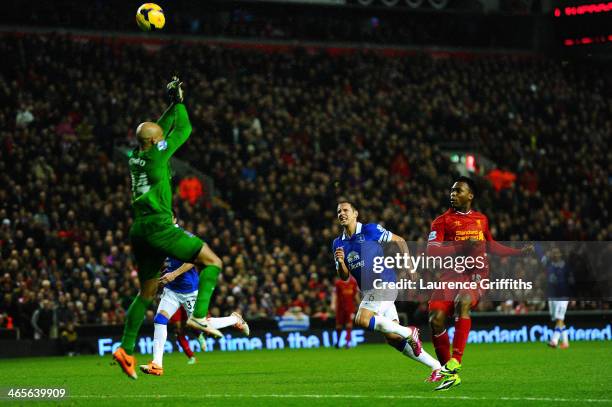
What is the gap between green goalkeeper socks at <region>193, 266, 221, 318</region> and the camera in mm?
11320

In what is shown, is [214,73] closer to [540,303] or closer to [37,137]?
[37,137]

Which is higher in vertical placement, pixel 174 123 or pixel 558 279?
pixel 174 123

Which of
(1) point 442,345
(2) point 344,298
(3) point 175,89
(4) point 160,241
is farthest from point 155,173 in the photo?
→ (2) point 344,298

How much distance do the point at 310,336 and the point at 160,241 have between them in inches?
634

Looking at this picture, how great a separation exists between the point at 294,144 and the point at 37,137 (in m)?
8.03

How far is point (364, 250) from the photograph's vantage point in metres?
13.8

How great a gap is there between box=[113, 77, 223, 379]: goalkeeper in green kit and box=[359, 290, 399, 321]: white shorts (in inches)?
114

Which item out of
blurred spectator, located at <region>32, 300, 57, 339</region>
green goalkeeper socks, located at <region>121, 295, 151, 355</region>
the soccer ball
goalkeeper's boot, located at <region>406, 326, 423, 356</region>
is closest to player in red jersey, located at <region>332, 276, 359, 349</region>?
blurred spectator, located at <region>32, 300, 57, 339</region>

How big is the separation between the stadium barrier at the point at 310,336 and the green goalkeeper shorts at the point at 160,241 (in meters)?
12.9

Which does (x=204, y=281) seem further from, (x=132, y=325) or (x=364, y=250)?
(x=364, y=250)

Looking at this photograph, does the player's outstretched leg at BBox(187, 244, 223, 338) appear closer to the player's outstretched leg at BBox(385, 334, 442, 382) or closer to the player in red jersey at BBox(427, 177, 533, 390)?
the player's outstretched leg at BBox(385, 334, 442, 382)

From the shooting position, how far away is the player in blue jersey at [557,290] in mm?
24109

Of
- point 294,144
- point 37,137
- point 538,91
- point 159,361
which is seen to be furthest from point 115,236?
point 538,91

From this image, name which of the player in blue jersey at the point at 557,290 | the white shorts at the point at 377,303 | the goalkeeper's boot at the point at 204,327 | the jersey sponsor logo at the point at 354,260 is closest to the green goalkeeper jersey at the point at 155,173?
the goalkeeper's boot at the point at 204,327
